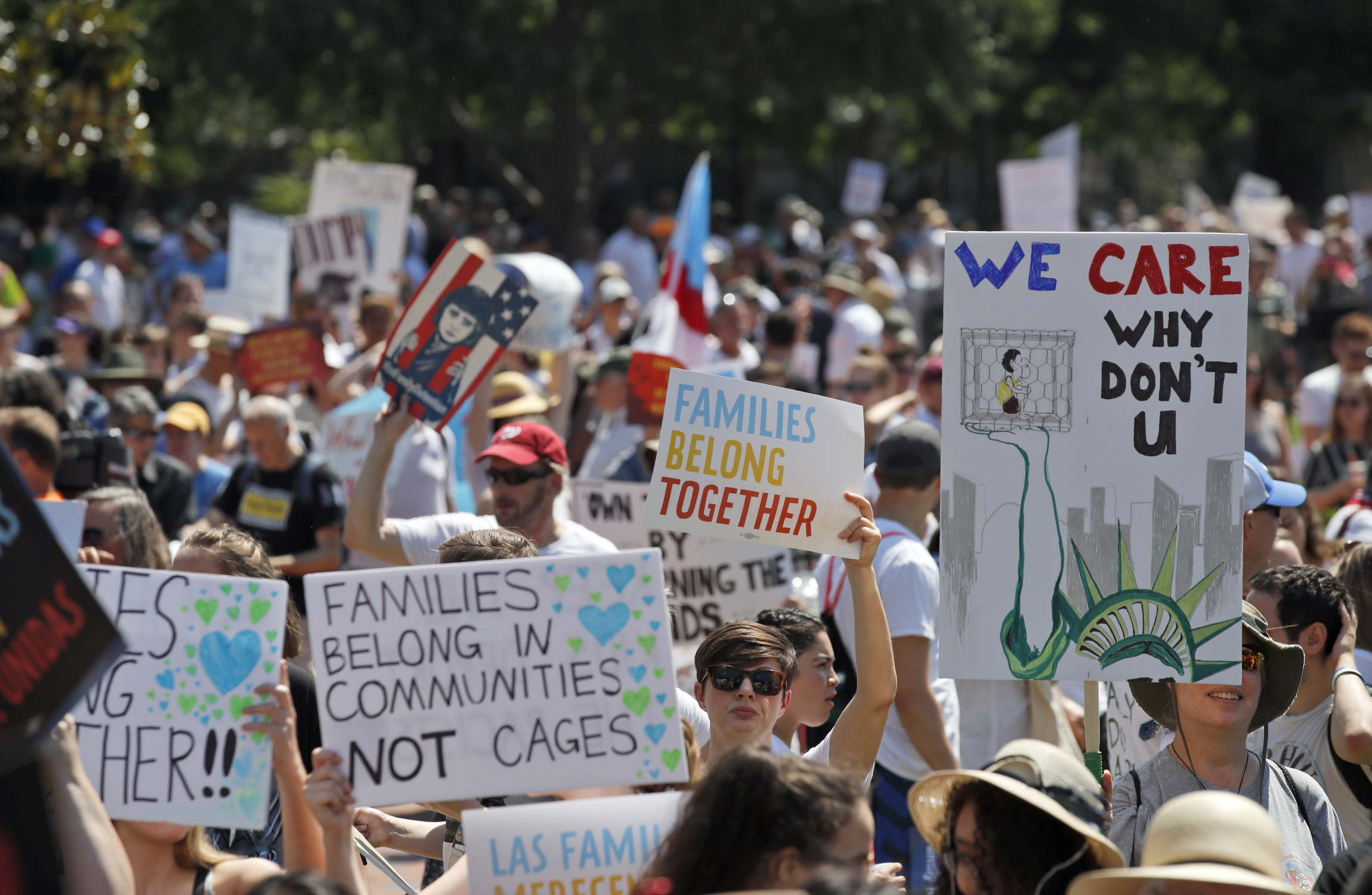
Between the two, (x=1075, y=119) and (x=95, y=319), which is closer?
(x=95, y=319)

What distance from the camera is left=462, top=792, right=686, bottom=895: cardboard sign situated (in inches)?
116

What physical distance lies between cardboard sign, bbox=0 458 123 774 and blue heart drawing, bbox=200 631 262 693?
517mm

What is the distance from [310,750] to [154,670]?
2.28ft

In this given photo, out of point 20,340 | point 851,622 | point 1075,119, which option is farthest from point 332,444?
point 1075,119

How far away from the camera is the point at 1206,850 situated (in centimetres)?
267

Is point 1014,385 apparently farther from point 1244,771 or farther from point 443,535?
point 443,535

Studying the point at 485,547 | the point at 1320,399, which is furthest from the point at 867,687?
the point at 1320,399

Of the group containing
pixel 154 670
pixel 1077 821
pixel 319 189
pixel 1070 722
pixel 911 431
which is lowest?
pixel 1070 722

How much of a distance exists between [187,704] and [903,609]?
2.27 m

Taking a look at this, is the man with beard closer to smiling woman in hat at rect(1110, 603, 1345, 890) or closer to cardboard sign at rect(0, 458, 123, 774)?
smiling woman in hat at rect(1110, 603, 1345, 890)

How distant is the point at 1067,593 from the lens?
3.75 meters

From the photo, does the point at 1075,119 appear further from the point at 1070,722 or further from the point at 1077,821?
the point at 1077,821

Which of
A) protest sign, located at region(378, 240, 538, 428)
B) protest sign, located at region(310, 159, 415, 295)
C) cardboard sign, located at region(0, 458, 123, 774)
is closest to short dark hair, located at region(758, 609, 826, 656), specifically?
protest sign, located at region(378, 240, 538, 428)

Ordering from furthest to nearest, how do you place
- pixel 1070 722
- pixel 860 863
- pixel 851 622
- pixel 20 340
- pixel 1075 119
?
1. pixel 1075 119
2. pixel 20 340
3. pixel 1070 722
4. pixel 851 622
5. pixel 860 863
